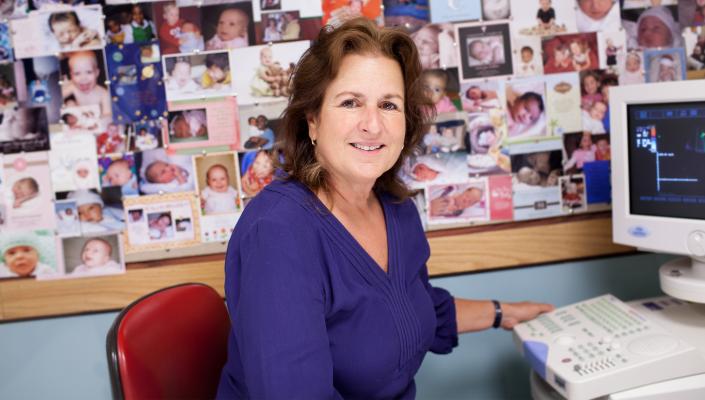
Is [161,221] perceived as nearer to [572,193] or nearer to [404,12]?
[404,12]

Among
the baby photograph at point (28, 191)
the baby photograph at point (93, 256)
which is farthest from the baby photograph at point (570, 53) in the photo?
the baby photograph at point (28, 191)

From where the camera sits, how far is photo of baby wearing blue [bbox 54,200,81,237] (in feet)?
5.56

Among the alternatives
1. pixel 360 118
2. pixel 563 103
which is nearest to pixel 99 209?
pixel 360 118

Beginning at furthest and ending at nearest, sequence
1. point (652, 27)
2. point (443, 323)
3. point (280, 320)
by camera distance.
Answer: point (652, 27) → point (443, 323) → point (280, 320)

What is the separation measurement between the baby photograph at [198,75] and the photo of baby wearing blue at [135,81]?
0.03 meters

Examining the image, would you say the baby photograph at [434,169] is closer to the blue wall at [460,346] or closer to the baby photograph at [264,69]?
the blue wall at [460,346]

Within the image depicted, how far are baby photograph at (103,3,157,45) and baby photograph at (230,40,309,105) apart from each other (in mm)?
219

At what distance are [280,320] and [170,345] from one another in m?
0.32

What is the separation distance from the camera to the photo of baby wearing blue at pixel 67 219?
169 centimetres

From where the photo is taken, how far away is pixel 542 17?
1773 millimetres

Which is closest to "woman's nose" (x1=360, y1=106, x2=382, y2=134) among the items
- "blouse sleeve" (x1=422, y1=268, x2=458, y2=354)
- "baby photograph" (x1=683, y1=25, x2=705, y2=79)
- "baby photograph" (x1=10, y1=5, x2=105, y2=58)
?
"blouse sleeve" (x1=422, y1=268, x2=458, y2=354)

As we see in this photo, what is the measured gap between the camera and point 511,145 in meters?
1.79

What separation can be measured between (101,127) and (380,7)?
2.52ft

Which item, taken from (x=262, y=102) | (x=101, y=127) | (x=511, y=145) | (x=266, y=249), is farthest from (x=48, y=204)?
(x=511, y=145)
